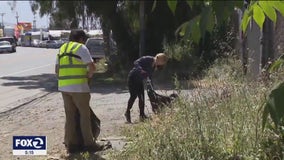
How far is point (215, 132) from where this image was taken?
5.46 meters

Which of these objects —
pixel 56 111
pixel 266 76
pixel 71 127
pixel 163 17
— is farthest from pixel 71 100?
pixel 163 17

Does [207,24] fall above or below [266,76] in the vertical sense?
above

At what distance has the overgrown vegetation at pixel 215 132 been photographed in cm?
502

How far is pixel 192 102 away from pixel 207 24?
5.04 metres

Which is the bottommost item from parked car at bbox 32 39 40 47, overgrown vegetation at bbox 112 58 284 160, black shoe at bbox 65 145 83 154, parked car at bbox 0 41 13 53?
parked car at bbox 32 39 40 47

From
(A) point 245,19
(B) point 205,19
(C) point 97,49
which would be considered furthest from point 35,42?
(B) point 205,19

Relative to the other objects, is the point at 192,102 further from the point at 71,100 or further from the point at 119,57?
the point at 119,57

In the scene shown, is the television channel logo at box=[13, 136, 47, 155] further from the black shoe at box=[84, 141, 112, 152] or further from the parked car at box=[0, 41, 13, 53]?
the parked car at box=[0, 41, 13, 53]

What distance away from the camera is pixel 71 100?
25.0 feet

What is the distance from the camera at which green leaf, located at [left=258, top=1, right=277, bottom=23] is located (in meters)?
1.63

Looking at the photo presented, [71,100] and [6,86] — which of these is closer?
[71,100]

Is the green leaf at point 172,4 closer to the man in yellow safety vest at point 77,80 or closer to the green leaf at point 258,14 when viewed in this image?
the green leaf at point 258,14

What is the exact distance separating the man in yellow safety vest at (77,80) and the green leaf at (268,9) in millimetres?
5728

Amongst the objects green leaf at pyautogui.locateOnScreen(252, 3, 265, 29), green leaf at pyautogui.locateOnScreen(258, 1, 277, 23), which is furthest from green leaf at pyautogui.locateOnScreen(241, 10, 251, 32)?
green leaf at pyautogui.locateOnScreen(258, 1, 277, 23)
